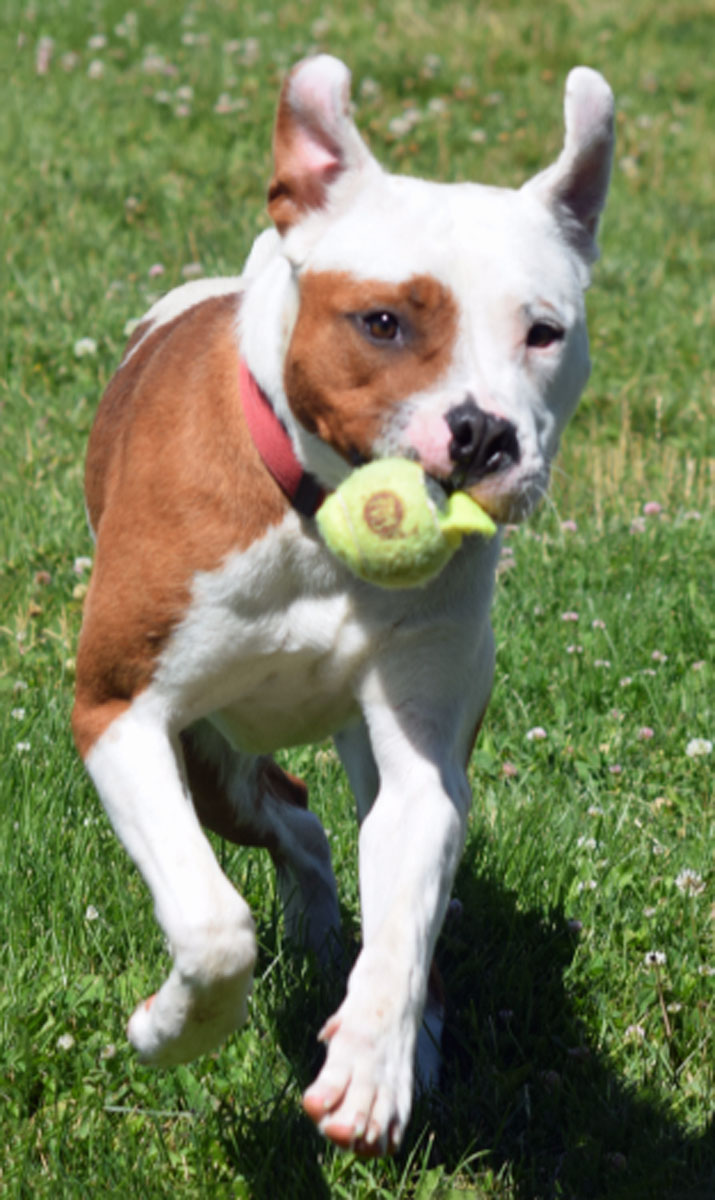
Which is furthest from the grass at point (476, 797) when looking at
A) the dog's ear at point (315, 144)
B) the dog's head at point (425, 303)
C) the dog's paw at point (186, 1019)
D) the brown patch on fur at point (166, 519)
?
the dog's ear at point (315, 144)

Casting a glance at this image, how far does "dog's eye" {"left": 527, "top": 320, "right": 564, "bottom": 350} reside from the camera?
8.90ft

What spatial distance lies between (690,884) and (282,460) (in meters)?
1.57

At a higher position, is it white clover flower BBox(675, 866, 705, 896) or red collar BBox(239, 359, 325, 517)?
red collar BBox(239, 359, 325, 517)

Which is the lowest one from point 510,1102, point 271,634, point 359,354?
point 510,1102

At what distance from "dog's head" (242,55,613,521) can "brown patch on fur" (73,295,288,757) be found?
A: 126mm

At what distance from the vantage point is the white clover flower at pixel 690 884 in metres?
3.75

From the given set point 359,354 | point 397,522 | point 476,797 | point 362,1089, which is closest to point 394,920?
point 362,1089

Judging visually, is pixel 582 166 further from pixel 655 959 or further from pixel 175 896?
pixel 655 959

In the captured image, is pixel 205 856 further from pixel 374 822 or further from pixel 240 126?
pixel 240 126

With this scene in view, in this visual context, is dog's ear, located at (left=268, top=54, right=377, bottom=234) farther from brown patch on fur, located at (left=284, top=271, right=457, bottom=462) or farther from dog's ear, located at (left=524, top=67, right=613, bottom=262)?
dog's ear, located at (left=524, top=67, right=613, bottom=262)

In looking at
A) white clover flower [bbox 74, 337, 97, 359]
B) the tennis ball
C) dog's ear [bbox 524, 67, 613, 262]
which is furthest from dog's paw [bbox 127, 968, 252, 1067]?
white clover flower [bbox 74, 337, 97, 359]

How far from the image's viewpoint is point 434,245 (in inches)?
105

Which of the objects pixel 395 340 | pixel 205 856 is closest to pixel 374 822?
pixel 205 856

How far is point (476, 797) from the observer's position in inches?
169
